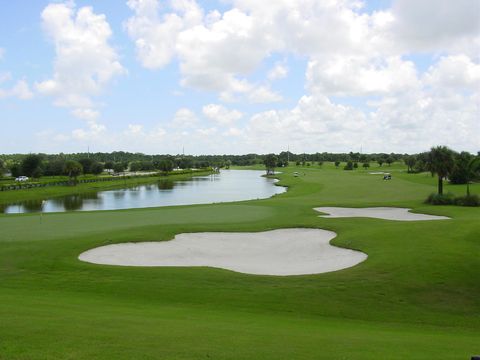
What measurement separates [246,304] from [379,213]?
2711cm

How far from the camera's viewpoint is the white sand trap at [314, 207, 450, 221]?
120 feet

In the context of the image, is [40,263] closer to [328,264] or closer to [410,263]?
[328,264]

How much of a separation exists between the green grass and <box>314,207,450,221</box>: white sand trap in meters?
9.43

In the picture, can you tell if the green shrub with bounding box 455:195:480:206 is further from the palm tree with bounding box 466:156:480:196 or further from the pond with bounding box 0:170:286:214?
the pond with bounding box 0:170:286:214

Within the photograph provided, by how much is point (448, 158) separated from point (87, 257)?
4349cm

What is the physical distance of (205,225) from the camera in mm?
30484

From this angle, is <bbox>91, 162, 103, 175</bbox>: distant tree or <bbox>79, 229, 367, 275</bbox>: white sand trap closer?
<bbox>79, 229, 367, 275</bbox>: white sand trap

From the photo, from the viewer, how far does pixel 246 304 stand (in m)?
15.2

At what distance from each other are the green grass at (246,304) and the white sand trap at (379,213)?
9426mm

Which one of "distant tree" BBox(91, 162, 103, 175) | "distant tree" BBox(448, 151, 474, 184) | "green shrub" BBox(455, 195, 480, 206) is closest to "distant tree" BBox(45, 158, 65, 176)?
"distant tree" BBox(91, 162, 103, 175)

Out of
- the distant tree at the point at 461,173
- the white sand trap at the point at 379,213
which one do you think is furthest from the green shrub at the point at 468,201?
the distant tree at the point at 461,173

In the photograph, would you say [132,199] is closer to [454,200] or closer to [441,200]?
[441,200]

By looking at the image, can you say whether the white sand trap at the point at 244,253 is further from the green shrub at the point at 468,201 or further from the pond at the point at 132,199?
the pond at the point at 132,199

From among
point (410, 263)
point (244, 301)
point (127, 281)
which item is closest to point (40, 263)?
point (127, 281)
